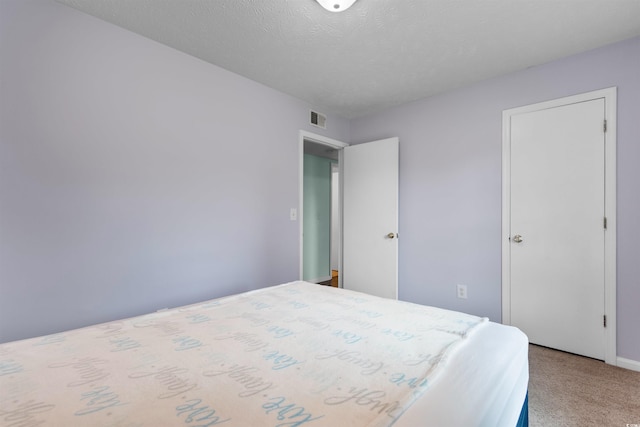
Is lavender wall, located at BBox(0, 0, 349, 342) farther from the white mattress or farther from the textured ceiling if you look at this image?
the white mattress

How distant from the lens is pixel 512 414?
38.7 inches

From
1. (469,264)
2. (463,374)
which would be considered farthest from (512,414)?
(469,264)

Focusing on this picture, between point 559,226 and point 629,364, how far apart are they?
3.45ft

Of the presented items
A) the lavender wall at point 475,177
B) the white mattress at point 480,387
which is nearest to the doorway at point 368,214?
the lavender wall at point 475,177

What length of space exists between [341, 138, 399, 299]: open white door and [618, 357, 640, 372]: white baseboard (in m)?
1.79

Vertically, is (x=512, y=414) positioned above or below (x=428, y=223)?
below

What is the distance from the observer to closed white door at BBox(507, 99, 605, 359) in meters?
2.19

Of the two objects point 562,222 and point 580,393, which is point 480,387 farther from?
point 562,222

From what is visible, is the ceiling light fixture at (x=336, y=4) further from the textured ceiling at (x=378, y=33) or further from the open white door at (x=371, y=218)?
the open white door at (x=371, y=218)

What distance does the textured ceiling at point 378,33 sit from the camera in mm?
1754

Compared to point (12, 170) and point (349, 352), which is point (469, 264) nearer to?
point (349, 352)

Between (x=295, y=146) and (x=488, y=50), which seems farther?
(x=295, y=146)

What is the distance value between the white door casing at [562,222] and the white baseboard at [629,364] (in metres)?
0.04

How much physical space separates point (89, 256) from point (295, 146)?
2.05m
